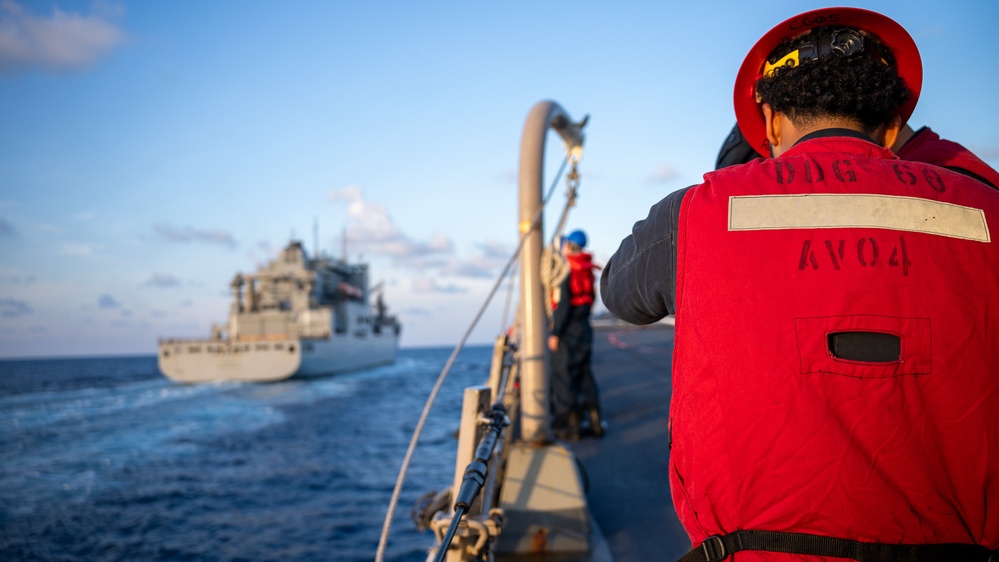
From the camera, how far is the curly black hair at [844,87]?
3.63 ft

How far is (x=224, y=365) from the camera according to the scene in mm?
31438

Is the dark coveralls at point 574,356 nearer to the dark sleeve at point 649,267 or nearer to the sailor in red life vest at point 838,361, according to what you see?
the dark sleeve at point 649,267

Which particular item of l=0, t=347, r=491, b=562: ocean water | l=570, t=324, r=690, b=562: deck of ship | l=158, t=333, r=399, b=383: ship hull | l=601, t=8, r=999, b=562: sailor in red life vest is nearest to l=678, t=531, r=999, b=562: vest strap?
l=601, t=8, r=999, b=562: sailor in red life vest

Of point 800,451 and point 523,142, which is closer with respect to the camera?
point 800,451

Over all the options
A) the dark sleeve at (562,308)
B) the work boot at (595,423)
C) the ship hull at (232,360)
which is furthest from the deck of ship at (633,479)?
the ship hull at (232,360)

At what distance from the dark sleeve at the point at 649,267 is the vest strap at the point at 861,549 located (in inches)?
17.1

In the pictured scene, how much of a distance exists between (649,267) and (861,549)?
1.86ft

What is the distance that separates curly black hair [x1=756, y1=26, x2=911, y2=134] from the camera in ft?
3.63

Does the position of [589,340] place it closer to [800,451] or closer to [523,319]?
[523,319]

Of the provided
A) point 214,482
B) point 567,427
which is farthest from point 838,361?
point 214,482

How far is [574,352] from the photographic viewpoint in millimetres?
5574

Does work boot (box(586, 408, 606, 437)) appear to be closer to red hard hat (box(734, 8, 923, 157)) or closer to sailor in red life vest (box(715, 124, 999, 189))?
sailor in red life vest (box(715, 124, 999, 189))

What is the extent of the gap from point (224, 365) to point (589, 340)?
102ft

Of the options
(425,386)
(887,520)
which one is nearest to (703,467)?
(887,520)
